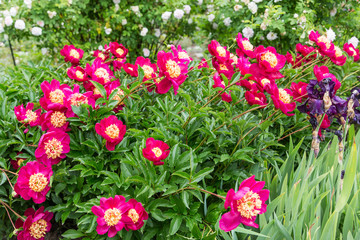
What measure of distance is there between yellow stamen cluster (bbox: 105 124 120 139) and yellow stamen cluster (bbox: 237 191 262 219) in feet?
1.66

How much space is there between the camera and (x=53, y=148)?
4.05 ft

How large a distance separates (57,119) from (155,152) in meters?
0.42

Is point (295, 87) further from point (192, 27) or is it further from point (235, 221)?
point (192, 27)

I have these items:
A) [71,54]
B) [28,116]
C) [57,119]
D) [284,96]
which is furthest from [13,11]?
[284,96]

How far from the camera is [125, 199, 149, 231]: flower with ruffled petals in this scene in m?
1.11

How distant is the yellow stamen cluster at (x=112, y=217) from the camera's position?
1.08m

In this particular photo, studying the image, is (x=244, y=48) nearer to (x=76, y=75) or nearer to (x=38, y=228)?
(x=76, y=75)

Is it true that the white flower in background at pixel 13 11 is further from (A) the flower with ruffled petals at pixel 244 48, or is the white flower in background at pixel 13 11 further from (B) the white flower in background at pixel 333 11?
(B) the white flower in background at pixel 333 11

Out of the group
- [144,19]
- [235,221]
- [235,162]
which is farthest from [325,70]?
[144,19]

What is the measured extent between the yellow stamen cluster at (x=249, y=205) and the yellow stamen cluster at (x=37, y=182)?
→ 70cm

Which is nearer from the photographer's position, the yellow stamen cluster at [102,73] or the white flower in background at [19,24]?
the yellow stamen cluster at [102,73]

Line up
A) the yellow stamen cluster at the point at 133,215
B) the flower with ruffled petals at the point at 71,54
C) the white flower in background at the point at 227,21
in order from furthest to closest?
the white flower in background at the point at 227,21 → the flower with ruffled petals at the point at 71,54 → the yellow stamen cluster at the point at 133,215

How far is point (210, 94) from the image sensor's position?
4.89 feet

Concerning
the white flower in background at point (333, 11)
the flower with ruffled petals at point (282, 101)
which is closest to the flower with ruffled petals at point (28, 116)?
the flower with ruffled petals at point (282, 101)
